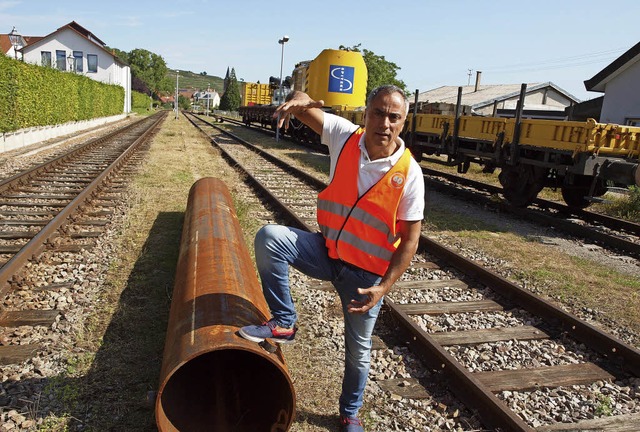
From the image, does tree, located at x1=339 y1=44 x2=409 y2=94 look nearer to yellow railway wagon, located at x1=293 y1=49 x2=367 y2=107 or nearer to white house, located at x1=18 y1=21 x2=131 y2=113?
white house, located at x1=18 y1=21 x2=131 y2=113

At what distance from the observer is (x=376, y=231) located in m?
2.63

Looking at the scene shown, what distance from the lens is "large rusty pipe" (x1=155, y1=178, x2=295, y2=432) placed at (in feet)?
8.69

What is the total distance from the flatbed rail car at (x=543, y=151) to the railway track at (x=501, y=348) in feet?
13.0

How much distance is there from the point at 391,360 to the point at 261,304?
1230mm

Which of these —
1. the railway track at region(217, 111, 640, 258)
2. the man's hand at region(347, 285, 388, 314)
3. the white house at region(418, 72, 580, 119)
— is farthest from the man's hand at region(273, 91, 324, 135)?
the white house at region(418, 72, 580, 119)

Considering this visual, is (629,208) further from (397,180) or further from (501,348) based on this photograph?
(397,180)

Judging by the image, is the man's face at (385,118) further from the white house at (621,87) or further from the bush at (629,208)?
the white house at (621,87)

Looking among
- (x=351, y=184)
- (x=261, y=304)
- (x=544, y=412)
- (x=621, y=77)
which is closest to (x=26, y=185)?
(x=261, y=304)

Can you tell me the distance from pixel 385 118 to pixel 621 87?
2177 centimetres

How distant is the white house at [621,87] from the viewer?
19438 mm

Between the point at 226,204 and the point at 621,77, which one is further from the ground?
the point at 621,77

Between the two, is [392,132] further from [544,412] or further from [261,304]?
[544,412]

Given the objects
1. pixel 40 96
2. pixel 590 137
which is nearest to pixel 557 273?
pixel 590 137

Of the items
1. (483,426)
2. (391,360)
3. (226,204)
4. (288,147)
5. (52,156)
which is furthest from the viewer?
(288,147)
